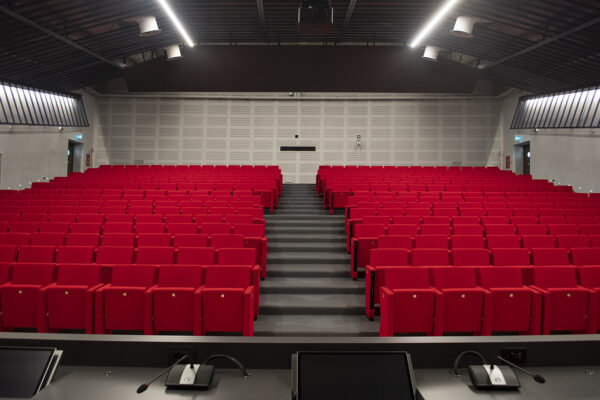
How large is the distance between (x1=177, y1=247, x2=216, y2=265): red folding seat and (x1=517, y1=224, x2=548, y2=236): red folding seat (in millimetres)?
3641

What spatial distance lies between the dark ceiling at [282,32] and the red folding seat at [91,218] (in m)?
3.24

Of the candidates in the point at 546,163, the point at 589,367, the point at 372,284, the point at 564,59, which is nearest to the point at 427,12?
the point at 564,59

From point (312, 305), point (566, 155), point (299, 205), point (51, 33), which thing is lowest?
point (312, 305)

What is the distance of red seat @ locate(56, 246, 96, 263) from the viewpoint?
12.5 feet

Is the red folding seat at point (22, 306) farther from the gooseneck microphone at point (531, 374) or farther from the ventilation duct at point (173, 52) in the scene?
the ventilation duct at point (173, 52)

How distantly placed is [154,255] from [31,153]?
7439 mm

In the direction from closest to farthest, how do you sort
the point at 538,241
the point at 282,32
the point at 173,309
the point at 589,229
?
the point at 173,309, the point at 538,241, the point at 589,229, the point at 282,32

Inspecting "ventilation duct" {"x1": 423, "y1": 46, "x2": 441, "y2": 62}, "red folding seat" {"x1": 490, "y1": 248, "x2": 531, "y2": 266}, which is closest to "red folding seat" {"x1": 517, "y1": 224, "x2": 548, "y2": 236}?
"red folding seat" {"x1": 490, "y1": 248, "x2": 531, "y2": 266}

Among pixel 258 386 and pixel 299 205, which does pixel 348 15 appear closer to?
pixel 299 205

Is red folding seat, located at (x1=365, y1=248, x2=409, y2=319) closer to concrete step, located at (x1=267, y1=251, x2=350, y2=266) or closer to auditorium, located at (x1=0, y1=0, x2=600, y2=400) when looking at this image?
auditorium, located at (x1=0, y1=0, x2=600, y2=400)

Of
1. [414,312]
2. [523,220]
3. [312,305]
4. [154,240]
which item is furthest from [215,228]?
[523,220]

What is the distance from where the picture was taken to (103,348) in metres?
1.45

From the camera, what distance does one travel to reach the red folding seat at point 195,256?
373 cm

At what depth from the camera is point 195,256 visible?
12.3 feet
